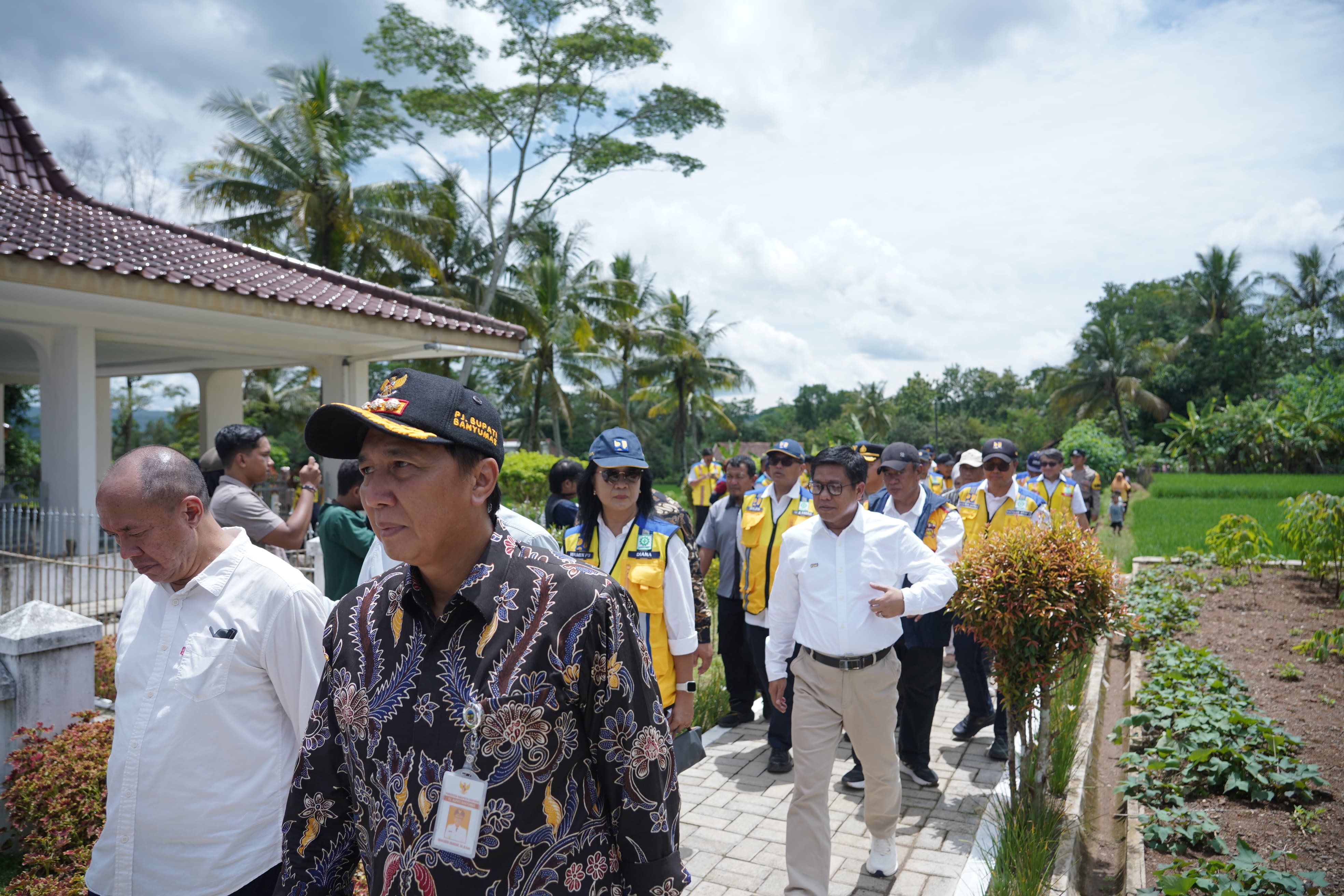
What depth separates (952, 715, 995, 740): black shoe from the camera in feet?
21.0

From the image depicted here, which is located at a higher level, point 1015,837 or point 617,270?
point 617,270

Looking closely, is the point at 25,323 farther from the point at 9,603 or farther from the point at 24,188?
the point at 9,603

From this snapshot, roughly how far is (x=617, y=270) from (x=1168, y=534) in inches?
906

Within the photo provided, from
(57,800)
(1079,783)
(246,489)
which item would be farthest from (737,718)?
(57,800)

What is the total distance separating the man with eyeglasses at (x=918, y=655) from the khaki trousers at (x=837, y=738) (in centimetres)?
96

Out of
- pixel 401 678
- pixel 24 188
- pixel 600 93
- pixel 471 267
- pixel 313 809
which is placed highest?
pixel 600 93

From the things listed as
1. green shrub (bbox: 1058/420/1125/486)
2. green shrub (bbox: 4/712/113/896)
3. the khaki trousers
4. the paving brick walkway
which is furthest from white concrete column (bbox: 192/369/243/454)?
green shrub (bbox: 1058/420/1125/486)

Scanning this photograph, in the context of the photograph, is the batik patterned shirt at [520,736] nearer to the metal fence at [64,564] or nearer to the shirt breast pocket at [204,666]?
the shirt breast pocket at [204,666]

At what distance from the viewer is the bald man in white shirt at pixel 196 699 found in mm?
2459

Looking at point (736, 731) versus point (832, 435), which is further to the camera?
point (832, 435)

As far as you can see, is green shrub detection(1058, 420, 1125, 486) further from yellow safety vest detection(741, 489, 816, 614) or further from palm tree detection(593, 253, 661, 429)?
yellow safety vest detection(741, 489, 816, 614)

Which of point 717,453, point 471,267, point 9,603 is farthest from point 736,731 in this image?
point 471,267

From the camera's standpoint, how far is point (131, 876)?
8.12 feet

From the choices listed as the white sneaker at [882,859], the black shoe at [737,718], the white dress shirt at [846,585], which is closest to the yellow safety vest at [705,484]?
the black shoe at [737,718]
